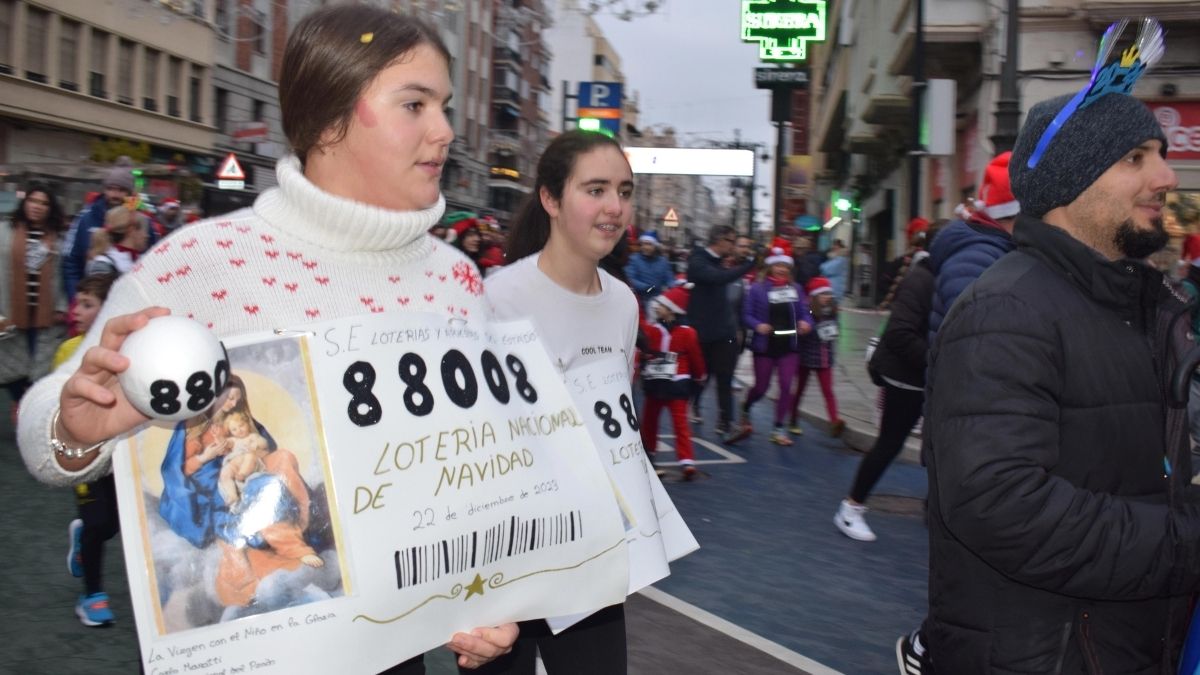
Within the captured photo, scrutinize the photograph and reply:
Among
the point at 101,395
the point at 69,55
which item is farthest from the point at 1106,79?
the point at 69,55

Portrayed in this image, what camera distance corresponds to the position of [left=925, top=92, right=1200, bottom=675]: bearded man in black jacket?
2.02m

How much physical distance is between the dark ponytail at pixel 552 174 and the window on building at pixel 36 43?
3068 cm

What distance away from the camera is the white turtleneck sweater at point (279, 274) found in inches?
73.6

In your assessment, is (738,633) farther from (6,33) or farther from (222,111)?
(222,111)

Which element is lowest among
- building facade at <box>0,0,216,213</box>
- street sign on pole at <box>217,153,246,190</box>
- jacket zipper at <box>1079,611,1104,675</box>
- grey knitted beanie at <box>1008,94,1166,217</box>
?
jacket zipper at <box>1079,611,1104,675</box>

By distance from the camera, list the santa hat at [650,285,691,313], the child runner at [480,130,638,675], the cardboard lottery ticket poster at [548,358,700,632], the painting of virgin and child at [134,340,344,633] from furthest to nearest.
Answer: the santa hat at [650,285,691,313] < the child runner at [480,130,638,675] < the cardboard lottery ticket poster at [548,358,700,632] < the painting of virgin and child at [134,340,344,633]

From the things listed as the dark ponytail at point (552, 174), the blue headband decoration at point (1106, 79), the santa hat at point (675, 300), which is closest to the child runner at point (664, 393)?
the santa hat at point (675, 300)

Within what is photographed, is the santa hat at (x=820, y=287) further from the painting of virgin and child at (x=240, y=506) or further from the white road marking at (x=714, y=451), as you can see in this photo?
the painting of virgin and child at (x=240, y=506)

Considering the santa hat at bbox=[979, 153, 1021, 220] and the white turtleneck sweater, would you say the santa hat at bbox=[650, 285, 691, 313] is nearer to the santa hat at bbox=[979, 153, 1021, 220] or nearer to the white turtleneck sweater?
the santa hat at bbox=[979, 153, 1021, 220]

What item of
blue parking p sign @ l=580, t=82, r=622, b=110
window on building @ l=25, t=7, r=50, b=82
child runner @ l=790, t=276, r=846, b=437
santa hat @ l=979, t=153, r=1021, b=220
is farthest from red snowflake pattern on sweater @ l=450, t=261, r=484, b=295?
window on building @ l=25, t=7, r=50, b=82

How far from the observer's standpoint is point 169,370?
1.57m

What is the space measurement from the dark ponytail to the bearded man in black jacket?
4.87 feet

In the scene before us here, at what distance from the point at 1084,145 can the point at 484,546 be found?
138cm

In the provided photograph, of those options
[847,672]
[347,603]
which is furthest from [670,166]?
[347,603]
